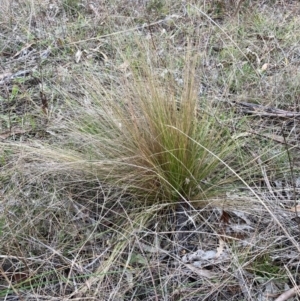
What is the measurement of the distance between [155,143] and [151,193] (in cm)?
17

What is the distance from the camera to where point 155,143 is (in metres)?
1.54

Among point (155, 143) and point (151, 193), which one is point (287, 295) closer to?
point (151, 193)

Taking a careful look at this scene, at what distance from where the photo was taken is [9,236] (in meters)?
1.40

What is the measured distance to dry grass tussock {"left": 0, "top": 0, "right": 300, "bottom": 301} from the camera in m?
1.28

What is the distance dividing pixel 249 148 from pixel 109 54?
1.13 metres

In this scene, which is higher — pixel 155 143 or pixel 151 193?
pixel 155 143

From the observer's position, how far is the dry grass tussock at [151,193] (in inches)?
50.4

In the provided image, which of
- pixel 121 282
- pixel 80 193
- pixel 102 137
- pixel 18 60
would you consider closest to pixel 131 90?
pixel 102 137

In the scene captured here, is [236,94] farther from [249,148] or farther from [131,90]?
[131,90]

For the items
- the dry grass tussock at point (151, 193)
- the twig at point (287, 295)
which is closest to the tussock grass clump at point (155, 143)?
the dry grass tussock at point (151, 193)

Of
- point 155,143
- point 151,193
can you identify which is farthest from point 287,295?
point 155,143

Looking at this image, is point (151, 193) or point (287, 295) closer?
point (287, 295)

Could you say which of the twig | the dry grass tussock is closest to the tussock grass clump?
the dry grass tussock

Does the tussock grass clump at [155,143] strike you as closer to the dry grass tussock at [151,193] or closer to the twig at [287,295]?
the dry grass tussock at [151,193]
